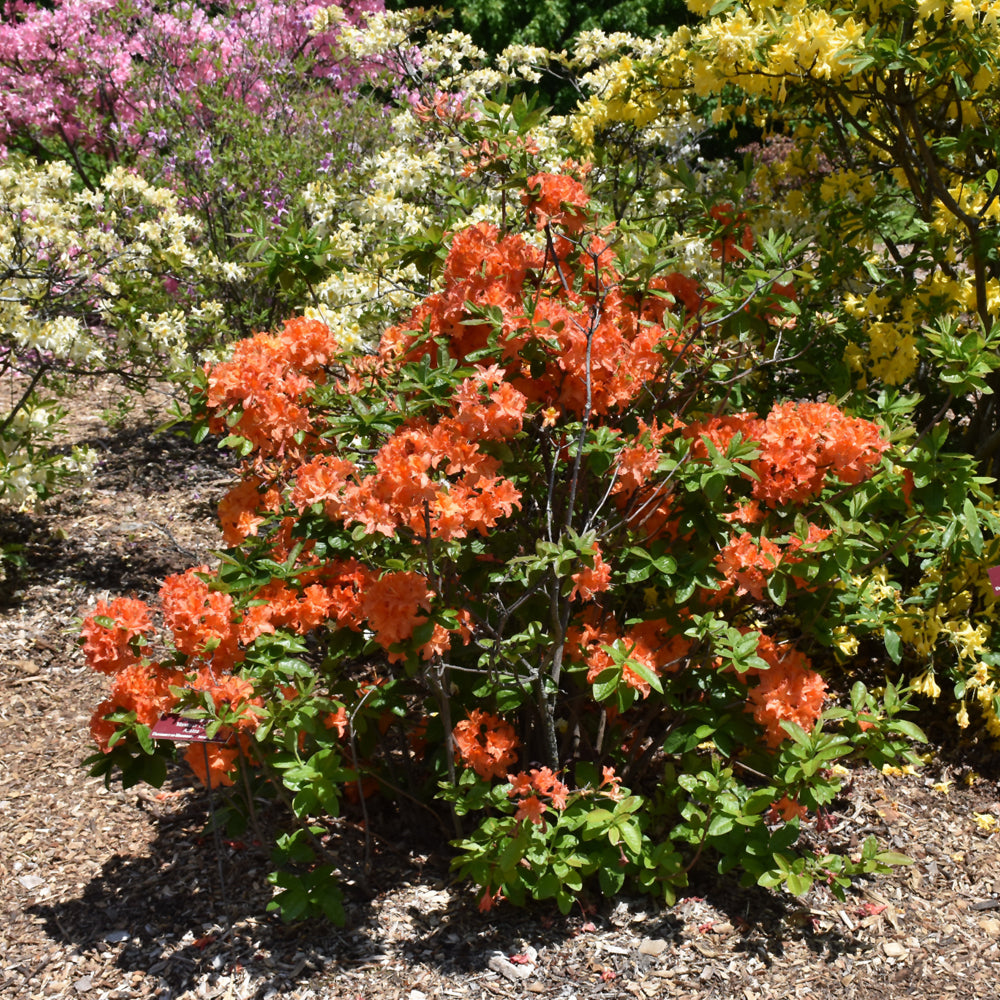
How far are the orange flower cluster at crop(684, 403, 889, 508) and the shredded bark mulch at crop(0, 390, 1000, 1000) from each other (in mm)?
1076

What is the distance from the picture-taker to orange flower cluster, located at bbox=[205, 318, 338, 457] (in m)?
2.31

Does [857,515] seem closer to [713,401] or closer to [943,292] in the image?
[713,401]

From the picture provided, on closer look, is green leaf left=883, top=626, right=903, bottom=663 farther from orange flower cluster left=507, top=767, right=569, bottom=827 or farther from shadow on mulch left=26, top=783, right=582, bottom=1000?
shadow on mulch left=26, top=783, right=582, bottom=1000

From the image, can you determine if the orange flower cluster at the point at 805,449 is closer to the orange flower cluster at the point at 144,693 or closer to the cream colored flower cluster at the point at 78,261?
the orange flower cluster at the point at 144,693

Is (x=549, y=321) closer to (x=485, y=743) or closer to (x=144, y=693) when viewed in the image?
(x=485, y=743)

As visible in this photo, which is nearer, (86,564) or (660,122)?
(660,122)

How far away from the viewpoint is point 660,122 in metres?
4.09

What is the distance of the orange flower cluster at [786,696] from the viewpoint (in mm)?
2260

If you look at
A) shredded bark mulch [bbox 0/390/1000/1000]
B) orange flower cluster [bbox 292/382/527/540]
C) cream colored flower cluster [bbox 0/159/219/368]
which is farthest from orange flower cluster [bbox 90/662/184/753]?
cream colored flower cluster [bbox 0/159/219/368]

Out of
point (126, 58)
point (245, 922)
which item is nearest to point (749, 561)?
point (245, 922)

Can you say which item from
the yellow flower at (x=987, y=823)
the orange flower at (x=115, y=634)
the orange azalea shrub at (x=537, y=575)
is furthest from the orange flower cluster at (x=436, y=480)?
the yellow flower at (x=987, y=823)

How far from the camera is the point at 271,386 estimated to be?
7.73 feet

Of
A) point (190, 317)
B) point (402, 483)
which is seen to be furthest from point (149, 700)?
point (190, 317)

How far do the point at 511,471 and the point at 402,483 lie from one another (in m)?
0.50
